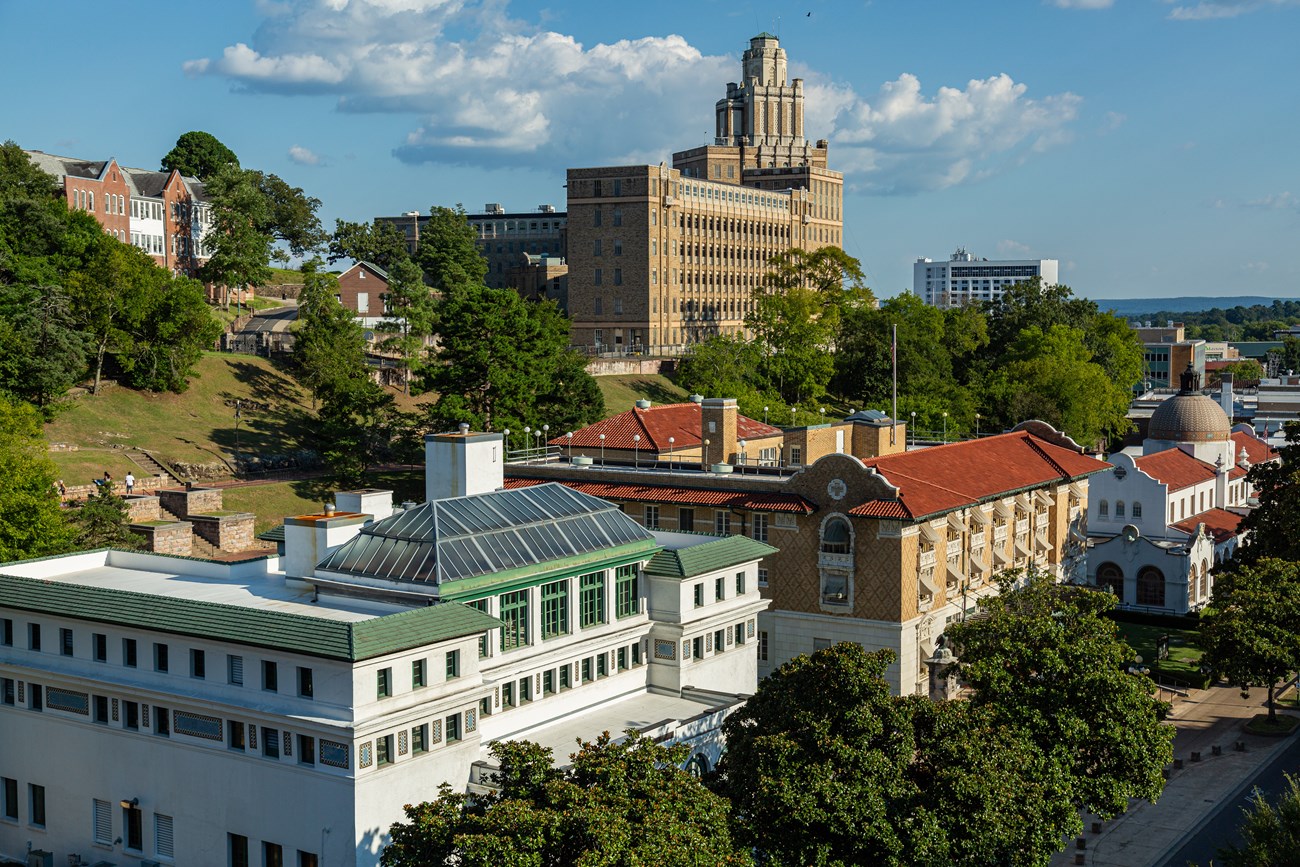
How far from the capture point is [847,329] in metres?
147

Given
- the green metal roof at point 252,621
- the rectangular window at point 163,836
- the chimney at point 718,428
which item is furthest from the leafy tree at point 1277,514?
the rectangular window at point 163,836

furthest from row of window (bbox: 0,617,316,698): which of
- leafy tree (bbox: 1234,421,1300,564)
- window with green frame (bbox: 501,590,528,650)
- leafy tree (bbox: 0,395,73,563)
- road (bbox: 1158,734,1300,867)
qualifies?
leafy tree (bbox: 1234,421,1300,564)

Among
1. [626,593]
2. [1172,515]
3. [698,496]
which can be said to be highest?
[698,496]

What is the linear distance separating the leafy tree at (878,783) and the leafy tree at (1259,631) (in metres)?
24.9

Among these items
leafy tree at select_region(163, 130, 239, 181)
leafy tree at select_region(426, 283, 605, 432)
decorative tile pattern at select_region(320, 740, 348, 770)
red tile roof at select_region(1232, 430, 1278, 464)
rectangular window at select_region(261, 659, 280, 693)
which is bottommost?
decorative tile pattern at select_region(320, 740, 348, 770)

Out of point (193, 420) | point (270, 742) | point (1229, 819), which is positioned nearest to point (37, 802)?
point (270, 742)

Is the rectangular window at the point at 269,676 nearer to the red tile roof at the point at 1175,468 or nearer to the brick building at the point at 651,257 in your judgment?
the red tile roof at the point at 1175,468

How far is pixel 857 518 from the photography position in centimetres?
6075

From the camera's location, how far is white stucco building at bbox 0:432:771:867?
3731cm

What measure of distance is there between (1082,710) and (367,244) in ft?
386

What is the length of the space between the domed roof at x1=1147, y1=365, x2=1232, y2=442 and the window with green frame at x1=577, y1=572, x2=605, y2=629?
2824 inches

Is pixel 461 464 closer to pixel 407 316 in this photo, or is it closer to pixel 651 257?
pixel 407 316

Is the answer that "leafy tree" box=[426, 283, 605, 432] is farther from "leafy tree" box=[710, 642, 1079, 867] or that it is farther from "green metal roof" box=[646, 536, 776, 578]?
"leafy tree" box=[710, 642, 1079, 867]

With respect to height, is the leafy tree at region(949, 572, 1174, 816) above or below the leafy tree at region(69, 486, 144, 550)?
below
